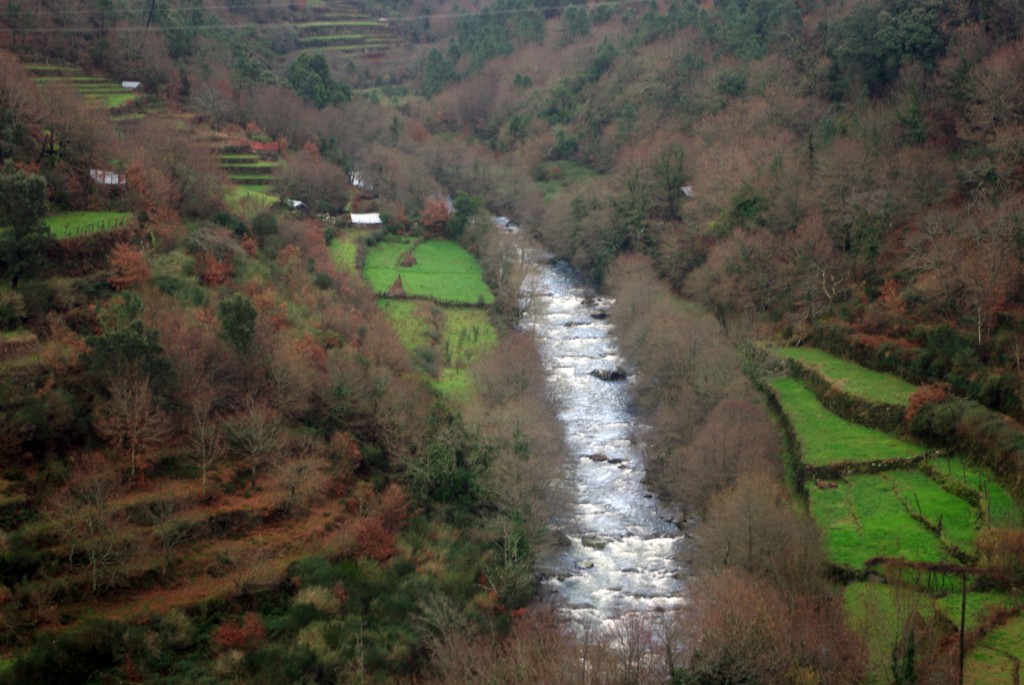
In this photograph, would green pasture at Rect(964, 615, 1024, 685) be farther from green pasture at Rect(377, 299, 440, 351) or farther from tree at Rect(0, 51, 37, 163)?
tree at Rect(0, 51, 37, 163)

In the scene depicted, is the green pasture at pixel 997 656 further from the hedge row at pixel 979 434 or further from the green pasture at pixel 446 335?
the green pasture at pixel 446 335

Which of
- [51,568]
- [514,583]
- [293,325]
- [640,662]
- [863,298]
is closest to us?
[640,662]

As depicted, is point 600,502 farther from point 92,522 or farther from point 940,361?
point 92,522

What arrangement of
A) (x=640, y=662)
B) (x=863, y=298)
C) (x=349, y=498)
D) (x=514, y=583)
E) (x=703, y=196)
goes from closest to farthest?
1. (x=640, y=662)
2. (x=514, y=583)
3. (x=349, y=498)
4. (x=863, y=298)
5. (x=703, y=196)

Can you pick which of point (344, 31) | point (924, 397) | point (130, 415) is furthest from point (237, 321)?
point (344, 31)

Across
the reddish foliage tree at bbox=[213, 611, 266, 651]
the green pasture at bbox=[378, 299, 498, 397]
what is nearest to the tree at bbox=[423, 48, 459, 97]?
the green pasture at bbox=[378, 299, 498, 397]

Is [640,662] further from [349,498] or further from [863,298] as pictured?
[863,298]

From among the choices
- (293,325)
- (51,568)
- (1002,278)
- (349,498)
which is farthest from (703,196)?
(51,568)
